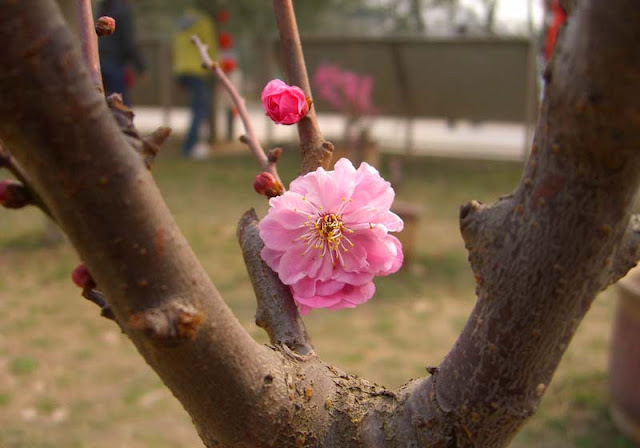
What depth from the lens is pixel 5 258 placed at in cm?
522

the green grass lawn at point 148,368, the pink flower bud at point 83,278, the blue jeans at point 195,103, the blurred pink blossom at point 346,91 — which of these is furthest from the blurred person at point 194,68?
the pink flower bud at point 83,278

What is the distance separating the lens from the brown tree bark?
0.47 m

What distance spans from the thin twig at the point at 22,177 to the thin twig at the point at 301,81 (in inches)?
16.7

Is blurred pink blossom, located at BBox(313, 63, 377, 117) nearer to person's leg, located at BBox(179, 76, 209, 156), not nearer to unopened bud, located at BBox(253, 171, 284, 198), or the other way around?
person's leg, located at BBox(179, 76, 209, 156)

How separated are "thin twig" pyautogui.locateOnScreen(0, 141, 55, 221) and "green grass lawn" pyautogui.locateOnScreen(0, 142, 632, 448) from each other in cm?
250

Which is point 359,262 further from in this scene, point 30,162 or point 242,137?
point 30,162

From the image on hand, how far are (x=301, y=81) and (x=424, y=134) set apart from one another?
1334cm

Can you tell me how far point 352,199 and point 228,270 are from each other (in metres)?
4.12

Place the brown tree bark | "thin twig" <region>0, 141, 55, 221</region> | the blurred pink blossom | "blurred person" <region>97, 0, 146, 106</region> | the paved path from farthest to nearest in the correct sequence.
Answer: the paved path < the blurred pink blossom < "blurred person" <region>97, 0, 146, 106</region> < "thin twig" <region>0, 141, 55, 221</region> < the brown tree bark

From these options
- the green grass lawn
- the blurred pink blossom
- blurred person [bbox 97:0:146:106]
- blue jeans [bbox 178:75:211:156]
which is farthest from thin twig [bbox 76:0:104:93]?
blue jeans [bbox 178:75:211:156]

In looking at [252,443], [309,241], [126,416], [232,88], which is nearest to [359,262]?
[309,241]

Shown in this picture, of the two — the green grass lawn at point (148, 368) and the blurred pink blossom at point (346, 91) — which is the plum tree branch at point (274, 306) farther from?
the blurred pink blossom at point (346, 91)

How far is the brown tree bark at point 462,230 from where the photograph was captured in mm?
473

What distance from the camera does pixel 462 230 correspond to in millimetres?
629
